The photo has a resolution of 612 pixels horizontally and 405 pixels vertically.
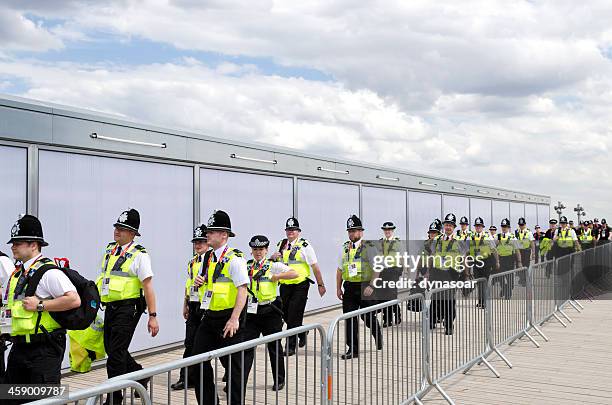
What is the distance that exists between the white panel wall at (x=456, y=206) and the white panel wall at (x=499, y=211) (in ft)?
11.1

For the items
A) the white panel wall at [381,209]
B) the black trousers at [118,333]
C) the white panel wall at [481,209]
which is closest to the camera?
the black trousers at [118,333]

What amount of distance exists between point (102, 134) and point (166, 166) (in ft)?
4.17

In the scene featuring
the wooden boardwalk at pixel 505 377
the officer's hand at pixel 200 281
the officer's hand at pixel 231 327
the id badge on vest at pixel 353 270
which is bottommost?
the wooden boardwalk at pixel 505 377

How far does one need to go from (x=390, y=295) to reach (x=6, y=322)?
6.37 metres

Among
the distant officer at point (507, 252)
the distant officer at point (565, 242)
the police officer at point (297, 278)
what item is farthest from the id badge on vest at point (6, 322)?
the distant officer at point (565, 242)

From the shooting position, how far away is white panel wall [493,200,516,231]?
25.9 m

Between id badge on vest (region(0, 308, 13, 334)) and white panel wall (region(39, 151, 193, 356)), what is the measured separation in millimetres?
2954

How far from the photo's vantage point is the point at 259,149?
37.8ft

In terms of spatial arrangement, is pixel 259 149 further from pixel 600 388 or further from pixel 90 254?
pixel 600 388

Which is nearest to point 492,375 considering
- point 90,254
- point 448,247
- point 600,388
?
point 600,388

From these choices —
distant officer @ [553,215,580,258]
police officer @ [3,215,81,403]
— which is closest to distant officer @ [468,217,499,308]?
distant officer @ [553,215,580,258]

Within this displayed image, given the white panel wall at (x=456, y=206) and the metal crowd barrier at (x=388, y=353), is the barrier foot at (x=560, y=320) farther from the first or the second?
the white panel wall at (x=456, y=206)

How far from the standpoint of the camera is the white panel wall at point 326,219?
13.3 meters

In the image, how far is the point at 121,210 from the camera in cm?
885
